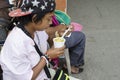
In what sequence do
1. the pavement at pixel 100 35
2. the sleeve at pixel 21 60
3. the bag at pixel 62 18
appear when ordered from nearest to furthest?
the sleeve at pixel 21 60
the bag at pixel 62 18
the pavement at pixel 100 35

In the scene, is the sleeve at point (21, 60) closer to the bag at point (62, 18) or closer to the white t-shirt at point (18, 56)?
the white t-shirt at point (18, 56)

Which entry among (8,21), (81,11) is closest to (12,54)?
(8,21)

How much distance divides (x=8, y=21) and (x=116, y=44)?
1.50 meters

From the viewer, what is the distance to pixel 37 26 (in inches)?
55.3

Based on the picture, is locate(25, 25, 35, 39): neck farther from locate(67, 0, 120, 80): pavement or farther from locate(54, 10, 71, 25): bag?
locate(67, 0, 120, 80): pavement

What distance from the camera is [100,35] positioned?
315cm

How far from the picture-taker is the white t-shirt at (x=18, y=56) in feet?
4.39

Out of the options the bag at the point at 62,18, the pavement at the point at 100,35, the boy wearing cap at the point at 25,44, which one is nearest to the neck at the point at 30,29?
the boy wearing cap at the point at 25,44

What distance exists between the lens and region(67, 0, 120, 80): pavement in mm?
2478

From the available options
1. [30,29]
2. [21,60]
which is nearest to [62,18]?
[30,29]

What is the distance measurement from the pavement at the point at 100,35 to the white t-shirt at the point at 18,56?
1.11m

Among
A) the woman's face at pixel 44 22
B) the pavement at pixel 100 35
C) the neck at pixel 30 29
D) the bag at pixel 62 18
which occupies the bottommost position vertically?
the pavement at pixel 100 35

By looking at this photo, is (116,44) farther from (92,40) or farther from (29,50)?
(29,50)

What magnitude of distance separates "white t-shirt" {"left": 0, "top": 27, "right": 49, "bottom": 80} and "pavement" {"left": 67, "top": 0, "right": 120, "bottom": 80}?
111cm
